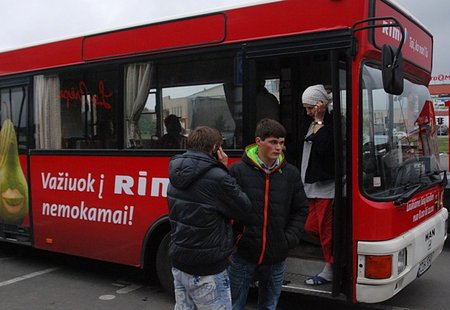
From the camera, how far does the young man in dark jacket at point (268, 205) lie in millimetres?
3193

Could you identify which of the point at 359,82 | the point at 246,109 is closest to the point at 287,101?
the point at 246,109

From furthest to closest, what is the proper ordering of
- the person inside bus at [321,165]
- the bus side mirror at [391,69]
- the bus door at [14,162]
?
1. the bus door at [14,162]
2. the person inside bus at [321,165]
3. the bus side mirror at [391,69]

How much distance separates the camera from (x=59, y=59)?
573 centimetres

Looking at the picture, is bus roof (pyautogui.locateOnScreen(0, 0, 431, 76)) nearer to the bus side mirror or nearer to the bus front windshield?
the bus side mirror

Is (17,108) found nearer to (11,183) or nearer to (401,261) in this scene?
(11,183)

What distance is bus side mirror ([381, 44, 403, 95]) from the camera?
356cm

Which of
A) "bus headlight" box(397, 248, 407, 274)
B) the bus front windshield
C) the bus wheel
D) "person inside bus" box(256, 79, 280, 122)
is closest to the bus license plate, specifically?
"bus headlight" box(397, 248, 407, 274)

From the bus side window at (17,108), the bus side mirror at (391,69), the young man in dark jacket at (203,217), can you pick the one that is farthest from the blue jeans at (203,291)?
the bus side window at (17,108)

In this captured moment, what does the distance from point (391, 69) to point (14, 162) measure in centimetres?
475

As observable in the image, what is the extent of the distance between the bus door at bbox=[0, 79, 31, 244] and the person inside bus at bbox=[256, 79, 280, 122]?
123 inches

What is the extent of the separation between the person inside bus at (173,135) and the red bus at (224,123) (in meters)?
0.03

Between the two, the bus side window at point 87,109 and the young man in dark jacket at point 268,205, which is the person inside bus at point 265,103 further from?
the bus side window at point 87,109

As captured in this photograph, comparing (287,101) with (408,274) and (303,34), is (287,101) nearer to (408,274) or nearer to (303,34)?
(303,34)

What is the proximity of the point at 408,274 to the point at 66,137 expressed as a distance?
3.87 meters
